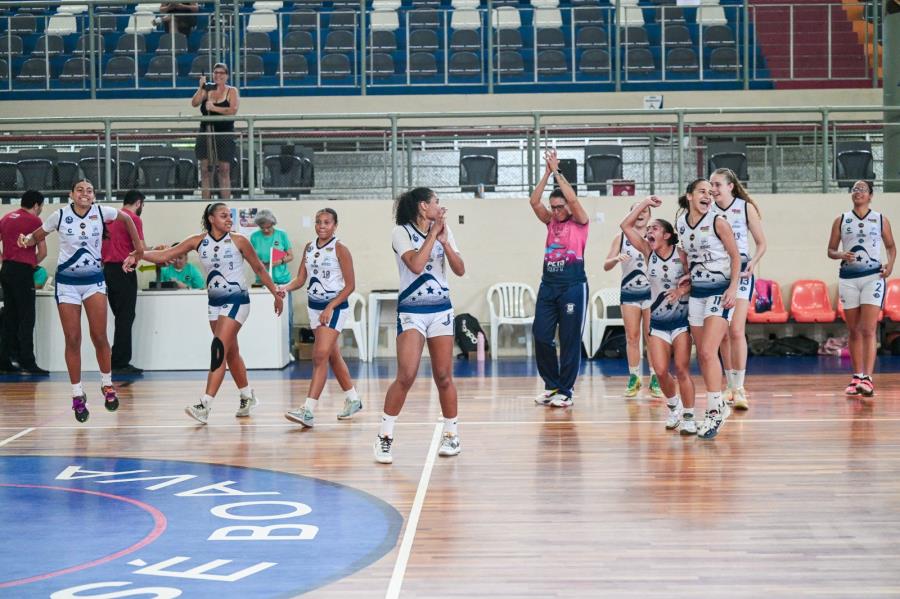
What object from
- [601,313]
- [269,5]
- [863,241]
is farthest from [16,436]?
[269,5]

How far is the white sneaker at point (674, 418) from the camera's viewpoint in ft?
30.5

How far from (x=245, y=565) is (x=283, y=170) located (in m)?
11.3

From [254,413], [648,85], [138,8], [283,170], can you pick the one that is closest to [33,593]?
[254,413]

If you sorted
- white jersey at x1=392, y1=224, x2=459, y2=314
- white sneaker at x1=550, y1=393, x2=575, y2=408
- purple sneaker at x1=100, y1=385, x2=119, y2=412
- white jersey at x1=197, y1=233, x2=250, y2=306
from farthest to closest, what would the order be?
white sneaker at x1=550, y1=393, x2=575, y2=408 → purple sneaker at x1=100, y1=385, x2=119, y2=412 → white jersey at x1=197, y1=233, x2=250, y2=306 → white jersey at x1=392, y1=224, x2=459, y2=314

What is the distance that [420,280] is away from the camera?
7.94 meters

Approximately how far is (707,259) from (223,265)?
4038 mm

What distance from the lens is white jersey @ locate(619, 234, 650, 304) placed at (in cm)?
1100

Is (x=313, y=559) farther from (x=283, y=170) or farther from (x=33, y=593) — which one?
(x=283, y=170)

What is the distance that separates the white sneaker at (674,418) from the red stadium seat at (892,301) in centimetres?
703

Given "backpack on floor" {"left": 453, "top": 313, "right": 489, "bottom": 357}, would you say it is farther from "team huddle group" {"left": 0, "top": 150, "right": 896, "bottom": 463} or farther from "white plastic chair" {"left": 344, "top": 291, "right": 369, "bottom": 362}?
"team huddle group" {"left": 0, "top": 150, "right": 896, "bottom": 463}

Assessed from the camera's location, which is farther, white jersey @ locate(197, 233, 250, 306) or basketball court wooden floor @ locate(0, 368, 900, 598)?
white jersey @ locate(197, 233, 250, 306)

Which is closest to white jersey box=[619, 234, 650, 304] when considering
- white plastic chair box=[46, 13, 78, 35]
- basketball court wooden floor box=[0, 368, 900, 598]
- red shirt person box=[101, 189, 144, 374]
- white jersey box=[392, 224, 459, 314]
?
basketball court wooden floor box=[0, 368, 900, 598]

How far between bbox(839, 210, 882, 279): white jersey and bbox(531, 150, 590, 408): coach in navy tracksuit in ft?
8.43

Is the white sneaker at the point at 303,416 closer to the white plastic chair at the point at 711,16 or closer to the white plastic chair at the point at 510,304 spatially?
the white plastic chair at the point at 510,304
